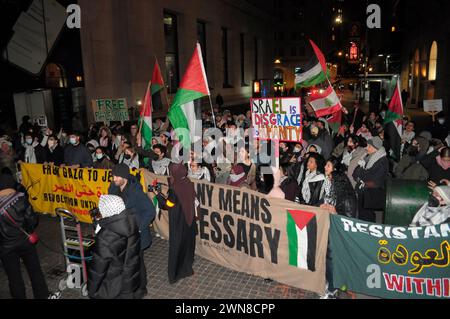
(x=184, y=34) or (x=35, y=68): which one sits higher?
(x=184, y=34)

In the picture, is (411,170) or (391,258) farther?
(411,170)

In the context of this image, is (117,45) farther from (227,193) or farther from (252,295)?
(252,295)

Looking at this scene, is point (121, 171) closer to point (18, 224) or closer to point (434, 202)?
point (18, 224)

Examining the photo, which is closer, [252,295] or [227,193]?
[252,295]

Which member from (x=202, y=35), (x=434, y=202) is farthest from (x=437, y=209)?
(x=202, y=35)

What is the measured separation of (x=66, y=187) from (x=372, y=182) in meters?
6.11

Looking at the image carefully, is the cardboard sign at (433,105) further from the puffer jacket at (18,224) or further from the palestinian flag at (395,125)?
the puffer jacket at (18,224)

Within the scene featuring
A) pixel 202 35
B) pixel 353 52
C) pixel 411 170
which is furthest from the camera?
pixel 353 52

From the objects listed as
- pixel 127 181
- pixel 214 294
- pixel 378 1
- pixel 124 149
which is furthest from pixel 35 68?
pixel 378 1

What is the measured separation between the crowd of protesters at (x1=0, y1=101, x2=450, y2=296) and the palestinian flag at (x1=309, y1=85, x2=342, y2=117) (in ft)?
1.62

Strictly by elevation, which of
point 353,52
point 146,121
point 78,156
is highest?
point 353,52

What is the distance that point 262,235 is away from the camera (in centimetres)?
531

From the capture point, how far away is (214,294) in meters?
5.08

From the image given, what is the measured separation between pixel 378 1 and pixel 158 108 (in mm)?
42823
